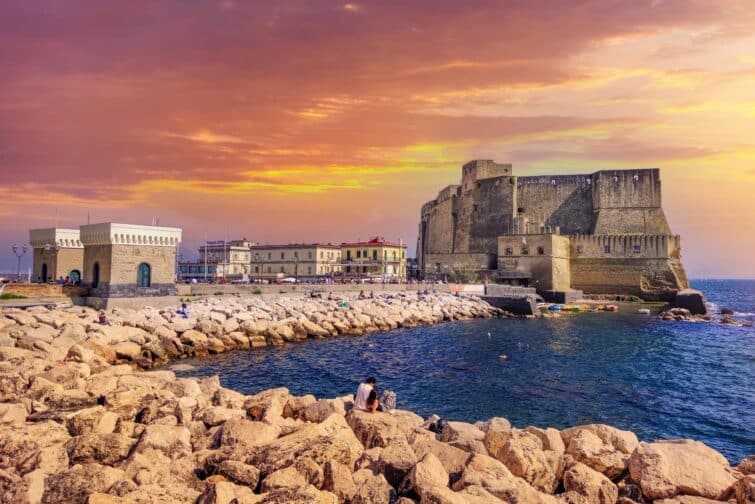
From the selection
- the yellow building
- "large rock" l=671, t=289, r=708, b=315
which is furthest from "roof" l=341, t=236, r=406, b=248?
"large rock" l=671, t=289, r=708, b=315

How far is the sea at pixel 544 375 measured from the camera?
41.0ft

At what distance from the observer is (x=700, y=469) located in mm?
6398

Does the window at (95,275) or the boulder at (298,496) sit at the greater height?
the window at (95,275)

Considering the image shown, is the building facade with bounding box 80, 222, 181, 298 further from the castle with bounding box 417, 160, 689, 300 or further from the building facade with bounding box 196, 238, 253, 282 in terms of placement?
the building facade with bounding box 196, 238, 253, 282

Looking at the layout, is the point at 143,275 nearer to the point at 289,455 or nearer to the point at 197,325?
the point at 197,325

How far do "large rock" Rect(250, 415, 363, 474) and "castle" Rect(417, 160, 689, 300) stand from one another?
4317 cm

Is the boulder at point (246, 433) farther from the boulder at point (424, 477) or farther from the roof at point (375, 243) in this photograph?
the roof at point (375, 243)

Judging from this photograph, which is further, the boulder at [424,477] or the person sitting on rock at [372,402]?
the person sitting on rock at [372,402]

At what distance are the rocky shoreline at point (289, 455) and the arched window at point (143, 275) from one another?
15560 millimetres

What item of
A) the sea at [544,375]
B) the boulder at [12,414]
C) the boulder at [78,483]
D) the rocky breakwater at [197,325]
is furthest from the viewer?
the rocky breakwater at [197,325]

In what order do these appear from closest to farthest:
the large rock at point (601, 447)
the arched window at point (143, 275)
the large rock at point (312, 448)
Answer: the large rock at point (312, 448), the large rock at point (601, 447), the arched window at point (143, 275)

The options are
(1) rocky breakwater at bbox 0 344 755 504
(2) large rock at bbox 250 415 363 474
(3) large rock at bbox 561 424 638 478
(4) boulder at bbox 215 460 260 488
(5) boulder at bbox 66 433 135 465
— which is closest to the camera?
(1) rocky breakwater at bbox 0 344 755 504

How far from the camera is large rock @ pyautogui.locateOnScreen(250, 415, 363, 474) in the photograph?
20.7 ft

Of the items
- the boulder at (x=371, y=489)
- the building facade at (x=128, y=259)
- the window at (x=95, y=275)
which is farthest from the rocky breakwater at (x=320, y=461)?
the window at (x=95, y=275)
